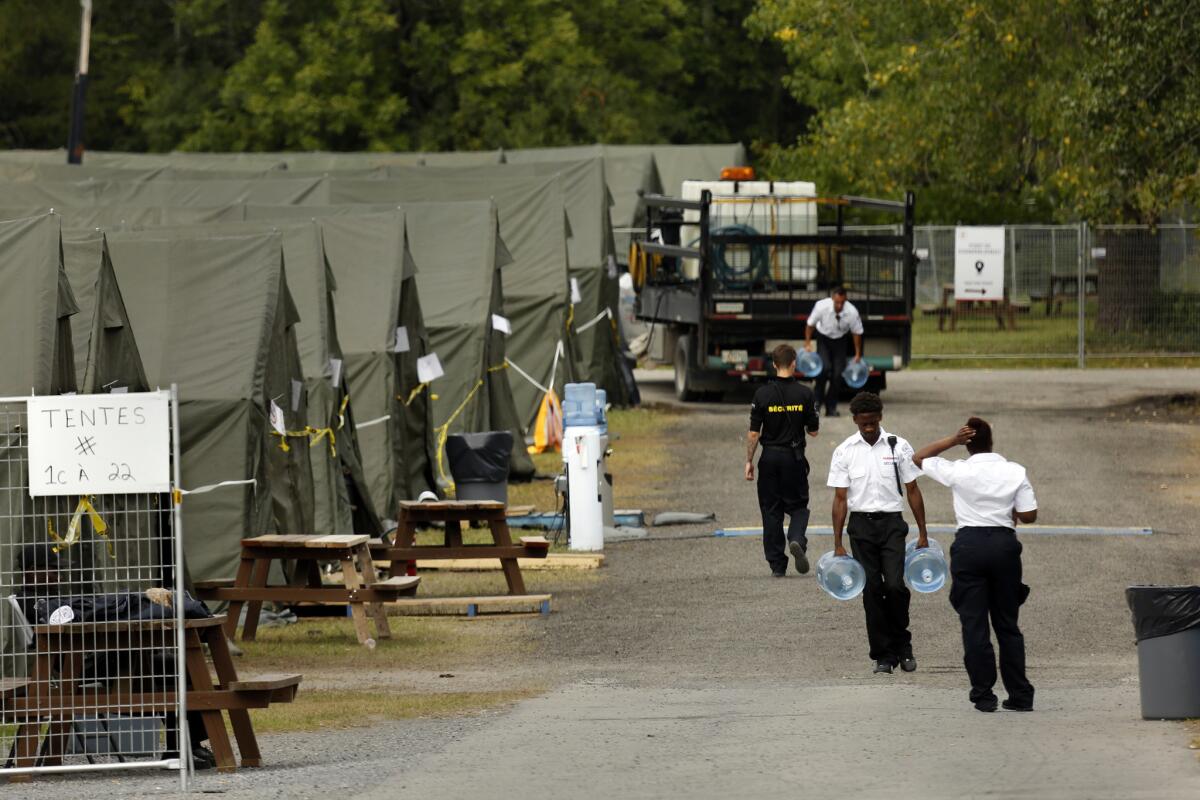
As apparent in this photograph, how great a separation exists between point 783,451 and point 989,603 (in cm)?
524

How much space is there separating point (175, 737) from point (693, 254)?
65.7ft

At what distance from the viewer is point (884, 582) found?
1251cm

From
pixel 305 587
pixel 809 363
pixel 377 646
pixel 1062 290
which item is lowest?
pixel 377 646

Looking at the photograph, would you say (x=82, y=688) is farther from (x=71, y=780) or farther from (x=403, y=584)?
(x=403, y=584)

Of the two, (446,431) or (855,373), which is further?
(855,373)

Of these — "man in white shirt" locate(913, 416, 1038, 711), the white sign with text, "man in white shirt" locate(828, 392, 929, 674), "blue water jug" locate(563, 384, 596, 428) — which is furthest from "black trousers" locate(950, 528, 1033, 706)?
"blue water jug" locate(563, 384, 596, 428)

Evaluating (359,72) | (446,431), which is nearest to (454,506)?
(446,431)

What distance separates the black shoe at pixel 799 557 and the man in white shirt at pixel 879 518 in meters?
3.12

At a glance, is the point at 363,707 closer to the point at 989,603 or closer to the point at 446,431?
the point at 989,603

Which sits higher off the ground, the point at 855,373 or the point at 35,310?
the point at 35,310

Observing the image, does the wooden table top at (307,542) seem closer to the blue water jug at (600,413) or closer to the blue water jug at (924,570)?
the blue water jug at (924,570)

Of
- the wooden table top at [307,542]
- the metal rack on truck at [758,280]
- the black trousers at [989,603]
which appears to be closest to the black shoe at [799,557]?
the wooden table top at [307,542]

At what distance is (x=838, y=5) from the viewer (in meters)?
38.8

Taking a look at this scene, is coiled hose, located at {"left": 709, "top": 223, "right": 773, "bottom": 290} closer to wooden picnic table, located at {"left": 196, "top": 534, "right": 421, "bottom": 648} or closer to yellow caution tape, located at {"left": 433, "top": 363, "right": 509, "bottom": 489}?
yellow caution tape, located at {"left": 433, "top": 363, "right": 509, "bottom": 489}
